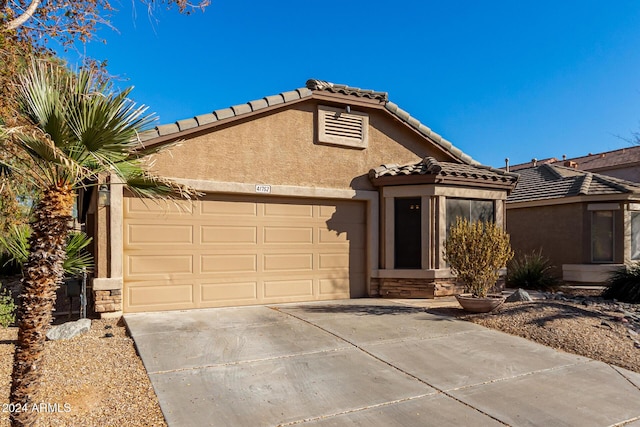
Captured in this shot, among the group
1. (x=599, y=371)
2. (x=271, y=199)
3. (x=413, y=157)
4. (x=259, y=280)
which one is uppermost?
(x=413, y=157)

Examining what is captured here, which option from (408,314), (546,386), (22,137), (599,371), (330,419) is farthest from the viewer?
(408,314)

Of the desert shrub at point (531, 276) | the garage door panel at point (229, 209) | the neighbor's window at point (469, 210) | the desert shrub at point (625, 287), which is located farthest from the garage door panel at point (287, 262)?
the desert shrub at point (625, 287)

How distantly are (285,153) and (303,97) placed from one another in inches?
51.8

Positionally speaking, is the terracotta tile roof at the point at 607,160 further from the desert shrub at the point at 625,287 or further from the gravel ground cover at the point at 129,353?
the gravel ground cover at the point at 129,353

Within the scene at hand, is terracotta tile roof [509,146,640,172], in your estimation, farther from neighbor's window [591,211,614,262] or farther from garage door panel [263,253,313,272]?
garage door panel [263,253,313,272]

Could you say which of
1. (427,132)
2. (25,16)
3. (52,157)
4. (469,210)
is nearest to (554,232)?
(469,210)

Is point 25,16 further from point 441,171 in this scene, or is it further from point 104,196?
point 441,171

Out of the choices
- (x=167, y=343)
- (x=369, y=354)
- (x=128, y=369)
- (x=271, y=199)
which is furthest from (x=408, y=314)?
(x=128, y=369)

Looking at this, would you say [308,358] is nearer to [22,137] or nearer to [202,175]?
[22,137]

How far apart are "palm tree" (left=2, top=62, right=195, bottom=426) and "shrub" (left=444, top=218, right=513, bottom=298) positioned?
251 inches

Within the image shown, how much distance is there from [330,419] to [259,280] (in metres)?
5.42

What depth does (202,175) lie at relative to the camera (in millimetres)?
8500

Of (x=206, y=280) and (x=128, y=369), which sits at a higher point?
(x=206, y=280)

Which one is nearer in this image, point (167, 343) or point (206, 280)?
point (167, 343)
